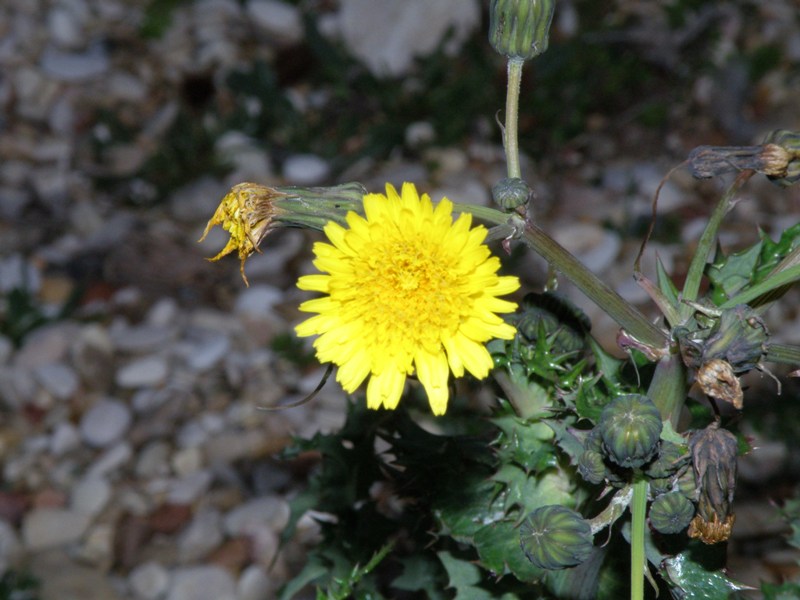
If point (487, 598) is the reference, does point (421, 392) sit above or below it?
above

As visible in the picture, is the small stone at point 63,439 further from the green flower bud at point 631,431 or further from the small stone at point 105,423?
the green flower bud at point 631,431

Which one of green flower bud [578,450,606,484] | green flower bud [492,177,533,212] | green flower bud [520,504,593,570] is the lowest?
green flower bud [520,504,593,570]

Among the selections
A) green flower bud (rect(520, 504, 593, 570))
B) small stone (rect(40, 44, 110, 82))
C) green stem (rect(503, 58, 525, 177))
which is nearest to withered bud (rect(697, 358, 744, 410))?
green flower bud (rect(520, 504, 593, 570))

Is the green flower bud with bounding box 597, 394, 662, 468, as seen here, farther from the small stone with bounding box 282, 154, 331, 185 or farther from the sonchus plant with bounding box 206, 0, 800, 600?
the small stone with bounding box 282, 154, 331, 185

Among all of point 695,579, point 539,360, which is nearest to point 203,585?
point 539,360

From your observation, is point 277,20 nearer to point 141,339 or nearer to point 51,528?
point 141,339

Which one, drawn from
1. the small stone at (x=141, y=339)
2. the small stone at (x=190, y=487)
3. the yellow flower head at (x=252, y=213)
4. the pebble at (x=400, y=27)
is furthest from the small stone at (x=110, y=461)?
the pebble at (x=400, y=27)

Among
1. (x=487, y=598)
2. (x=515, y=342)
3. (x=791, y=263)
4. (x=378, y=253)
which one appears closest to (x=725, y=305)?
(x=791, y=263)

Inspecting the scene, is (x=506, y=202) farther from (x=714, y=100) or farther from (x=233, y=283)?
(x=714, y=100)
